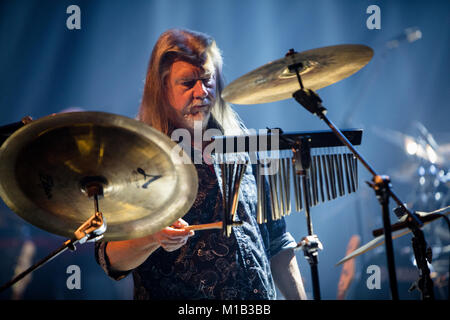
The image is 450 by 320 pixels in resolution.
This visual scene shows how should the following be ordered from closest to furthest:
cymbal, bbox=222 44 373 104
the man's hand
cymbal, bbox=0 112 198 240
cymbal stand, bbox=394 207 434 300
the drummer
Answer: cymbal, bbox=0 112 198 240 < cymbal stand, bbox=394 207 434 300 < cymbal, bbox=222 44 373 104 < the man's hand < the drummer

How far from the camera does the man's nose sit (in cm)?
211

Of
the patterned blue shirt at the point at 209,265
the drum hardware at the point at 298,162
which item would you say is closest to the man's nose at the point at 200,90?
the patterned blue shirt at the point at 209,265

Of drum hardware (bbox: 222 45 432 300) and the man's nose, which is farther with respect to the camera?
the man's nose

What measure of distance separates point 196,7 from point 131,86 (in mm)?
926

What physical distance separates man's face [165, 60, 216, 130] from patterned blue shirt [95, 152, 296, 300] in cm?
36

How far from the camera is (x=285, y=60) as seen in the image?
1.45 metres

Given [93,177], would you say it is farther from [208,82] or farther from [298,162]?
[208,82]

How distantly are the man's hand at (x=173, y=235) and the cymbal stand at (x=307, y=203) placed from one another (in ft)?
1.59

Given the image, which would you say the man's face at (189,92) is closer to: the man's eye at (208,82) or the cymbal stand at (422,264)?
the man's eye at (208,82)

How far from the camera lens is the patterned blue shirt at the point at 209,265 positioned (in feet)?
6.09

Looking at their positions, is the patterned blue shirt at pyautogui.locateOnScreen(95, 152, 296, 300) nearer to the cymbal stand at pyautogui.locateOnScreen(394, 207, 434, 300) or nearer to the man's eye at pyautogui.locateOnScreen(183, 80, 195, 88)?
the man's eye at pyautogui.locateOnScreen(183, 80, 195, 88)

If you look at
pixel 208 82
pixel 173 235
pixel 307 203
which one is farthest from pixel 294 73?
pixel 173 235

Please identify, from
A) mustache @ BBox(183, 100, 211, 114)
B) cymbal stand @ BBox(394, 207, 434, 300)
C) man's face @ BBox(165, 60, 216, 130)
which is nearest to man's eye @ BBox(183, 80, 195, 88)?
man's face @ BBox(165, 60, 216, 130)
